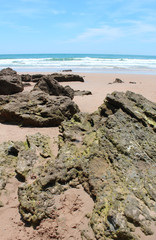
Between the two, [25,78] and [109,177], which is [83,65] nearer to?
[25,78]

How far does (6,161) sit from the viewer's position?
12.5 feet

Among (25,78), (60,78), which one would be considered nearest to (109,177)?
(60,78)

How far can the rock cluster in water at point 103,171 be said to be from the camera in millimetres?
2473

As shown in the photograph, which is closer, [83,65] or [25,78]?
[25,78]

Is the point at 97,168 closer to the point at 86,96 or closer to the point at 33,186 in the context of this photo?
the point at 33,186

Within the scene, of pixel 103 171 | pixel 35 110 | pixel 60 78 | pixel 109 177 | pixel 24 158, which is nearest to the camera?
pixel 109 177

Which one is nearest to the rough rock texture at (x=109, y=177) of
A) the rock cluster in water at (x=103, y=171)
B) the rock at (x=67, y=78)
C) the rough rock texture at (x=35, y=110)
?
the rock cluster in water at (x=103, y=171)

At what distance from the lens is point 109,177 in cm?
297

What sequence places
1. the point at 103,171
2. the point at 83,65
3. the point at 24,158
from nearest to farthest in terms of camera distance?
1. the point at 103,171
2. the point at 24,158
3. the point at 83,65

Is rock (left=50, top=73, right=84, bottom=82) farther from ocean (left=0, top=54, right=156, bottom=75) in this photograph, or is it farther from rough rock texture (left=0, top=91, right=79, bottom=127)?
ocean (left=0, top=54, right=156, bottom=75)

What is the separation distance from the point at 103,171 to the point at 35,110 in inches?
138

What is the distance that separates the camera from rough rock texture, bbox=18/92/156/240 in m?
2.44

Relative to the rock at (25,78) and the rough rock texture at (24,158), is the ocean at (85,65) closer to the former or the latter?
the rock at (25,78)

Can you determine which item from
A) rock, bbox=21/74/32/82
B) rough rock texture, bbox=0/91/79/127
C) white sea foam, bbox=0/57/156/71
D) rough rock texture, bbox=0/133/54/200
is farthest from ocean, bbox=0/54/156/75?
rough rock texture, bbox=0/133/54/200
